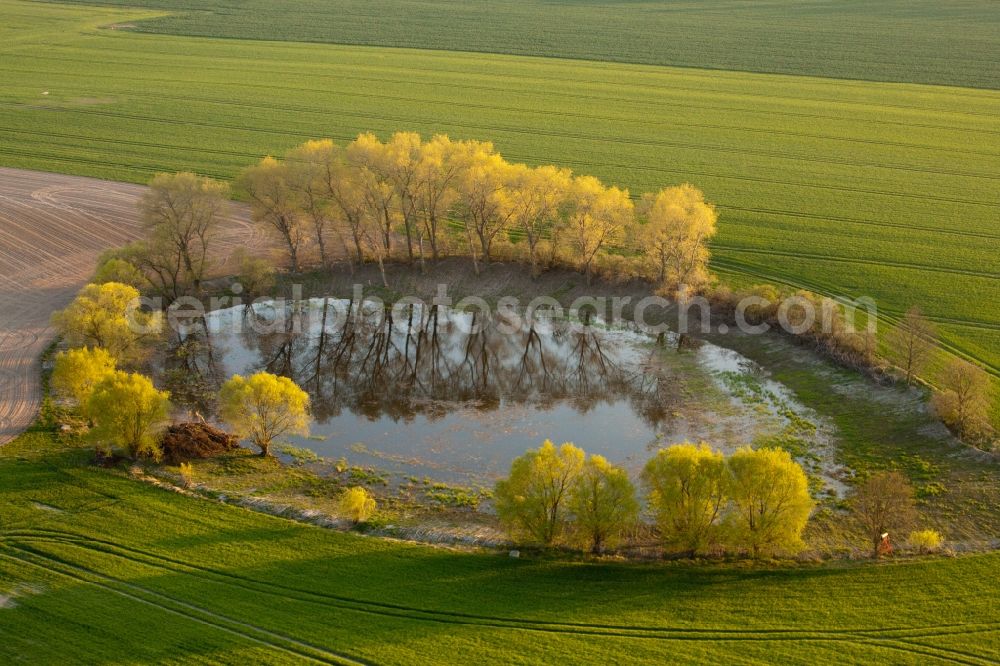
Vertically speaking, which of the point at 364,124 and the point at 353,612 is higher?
the point at 364,124

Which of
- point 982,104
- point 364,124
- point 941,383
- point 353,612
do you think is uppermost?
point 982,104

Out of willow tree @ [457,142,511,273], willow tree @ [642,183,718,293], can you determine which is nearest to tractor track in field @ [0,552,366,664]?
willow tree @ [457,142,511,273]

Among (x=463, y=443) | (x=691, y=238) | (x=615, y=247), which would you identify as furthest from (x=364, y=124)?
(x=463, y=443)

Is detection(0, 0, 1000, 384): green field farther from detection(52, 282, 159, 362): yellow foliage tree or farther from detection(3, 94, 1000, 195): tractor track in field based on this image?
detection(52, 282, 159, 362): yellow foliage tree

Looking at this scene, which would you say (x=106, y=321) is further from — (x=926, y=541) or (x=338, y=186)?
(x=926, y=541)

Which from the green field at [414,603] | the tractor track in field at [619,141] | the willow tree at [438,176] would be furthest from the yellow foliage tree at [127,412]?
the tractor track in field at [619,141]

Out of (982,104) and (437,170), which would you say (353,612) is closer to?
(437,170)
